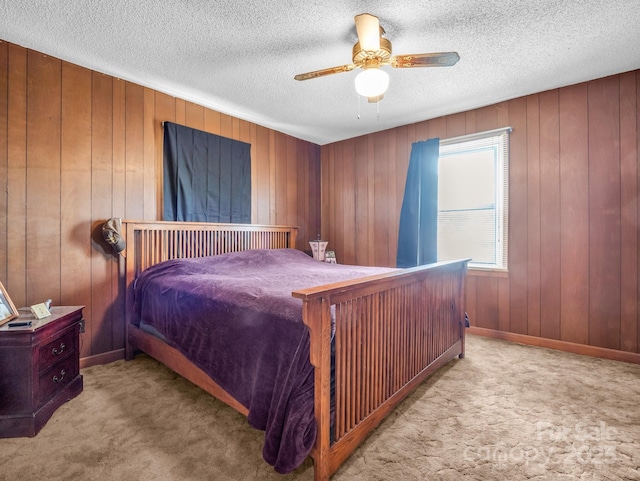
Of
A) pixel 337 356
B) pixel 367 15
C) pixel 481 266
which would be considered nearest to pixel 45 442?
pixel 337 356

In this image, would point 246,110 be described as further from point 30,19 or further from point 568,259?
point 568,259

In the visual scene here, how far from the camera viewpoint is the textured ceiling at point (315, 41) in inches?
76.7

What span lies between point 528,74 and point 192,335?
3.37 metres

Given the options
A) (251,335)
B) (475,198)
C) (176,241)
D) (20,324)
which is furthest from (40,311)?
(475,198)

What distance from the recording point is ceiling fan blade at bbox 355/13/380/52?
1.84 metres

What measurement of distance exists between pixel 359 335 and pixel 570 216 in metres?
2.64

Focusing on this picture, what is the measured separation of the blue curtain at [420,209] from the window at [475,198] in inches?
5.4

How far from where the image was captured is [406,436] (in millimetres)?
1663

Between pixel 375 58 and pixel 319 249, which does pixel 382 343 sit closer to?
pixel 375 58

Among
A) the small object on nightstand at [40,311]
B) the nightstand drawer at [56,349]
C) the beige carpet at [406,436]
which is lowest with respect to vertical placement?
the beige carpet at [406,436]

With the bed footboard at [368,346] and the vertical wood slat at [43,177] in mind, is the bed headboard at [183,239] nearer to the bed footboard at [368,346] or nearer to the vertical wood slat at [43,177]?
the vertical wood slat at [43,177]

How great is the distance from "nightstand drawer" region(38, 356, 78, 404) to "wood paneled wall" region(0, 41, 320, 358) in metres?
0.58

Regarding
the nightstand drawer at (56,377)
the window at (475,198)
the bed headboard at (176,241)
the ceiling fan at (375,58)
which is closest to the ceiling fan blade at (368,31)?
the ceiling fan at (375,58)

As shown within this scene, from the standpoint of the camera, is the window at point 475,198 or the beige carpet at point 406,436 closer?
the beige carpet at point 406,436
